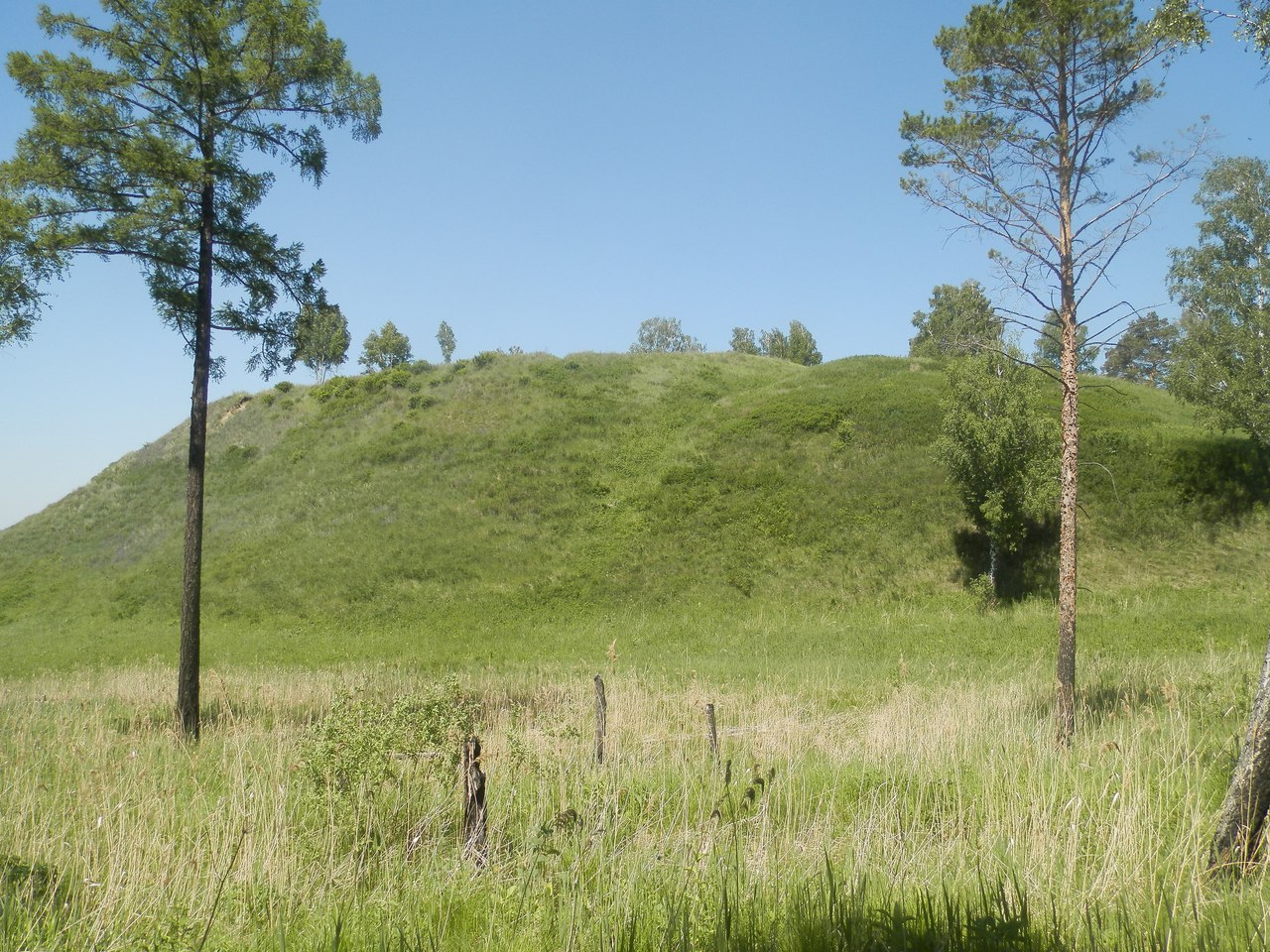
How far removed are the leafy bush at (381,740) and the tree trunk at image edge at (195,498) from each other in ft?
19.8

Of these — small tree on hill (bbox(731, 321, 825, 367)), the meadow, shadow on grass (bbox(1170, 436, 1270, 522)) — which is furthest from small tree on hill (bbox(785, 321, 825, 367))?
shadow on grass (bbox(1170, 436, 1270, 522))

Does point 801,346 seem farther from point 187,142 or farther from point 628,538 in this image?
point 187,142

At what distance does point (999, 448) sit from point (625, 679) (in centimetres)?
1597

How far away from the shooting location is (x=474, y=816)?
17.0 feet

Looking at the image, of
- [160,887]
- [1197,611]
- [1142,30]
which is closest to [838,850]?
[160,887]

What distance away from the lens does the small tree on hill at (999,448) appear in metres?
25.7

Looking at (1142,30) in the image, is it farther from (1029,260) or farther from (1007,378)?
(1007,378)

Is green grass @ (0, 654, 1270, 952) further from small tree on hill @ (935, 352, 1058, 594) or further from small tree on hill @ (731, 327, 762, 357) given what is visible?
small tree on hill @ (731, 327, 762, 357)

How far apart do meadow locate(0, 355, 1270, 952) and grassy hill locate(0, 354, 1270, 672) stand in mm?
214

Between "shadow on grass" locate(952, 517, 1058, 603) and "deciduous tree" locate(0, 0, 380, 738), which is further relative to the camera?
"shadow on grass" locate(952, 517, 1058, 603)

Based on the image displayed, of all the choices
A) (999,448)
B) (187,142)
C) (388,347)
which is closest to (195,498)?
(187,142)

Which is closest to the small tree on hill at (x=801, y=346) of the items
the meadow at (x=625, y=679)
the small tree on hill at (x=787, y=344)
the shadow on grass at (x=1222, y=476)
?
the small tree on hill at (x=787, y=344)

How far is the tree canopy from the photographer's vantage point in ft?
86.5

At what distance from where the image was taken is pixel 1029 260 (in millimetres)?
11266
